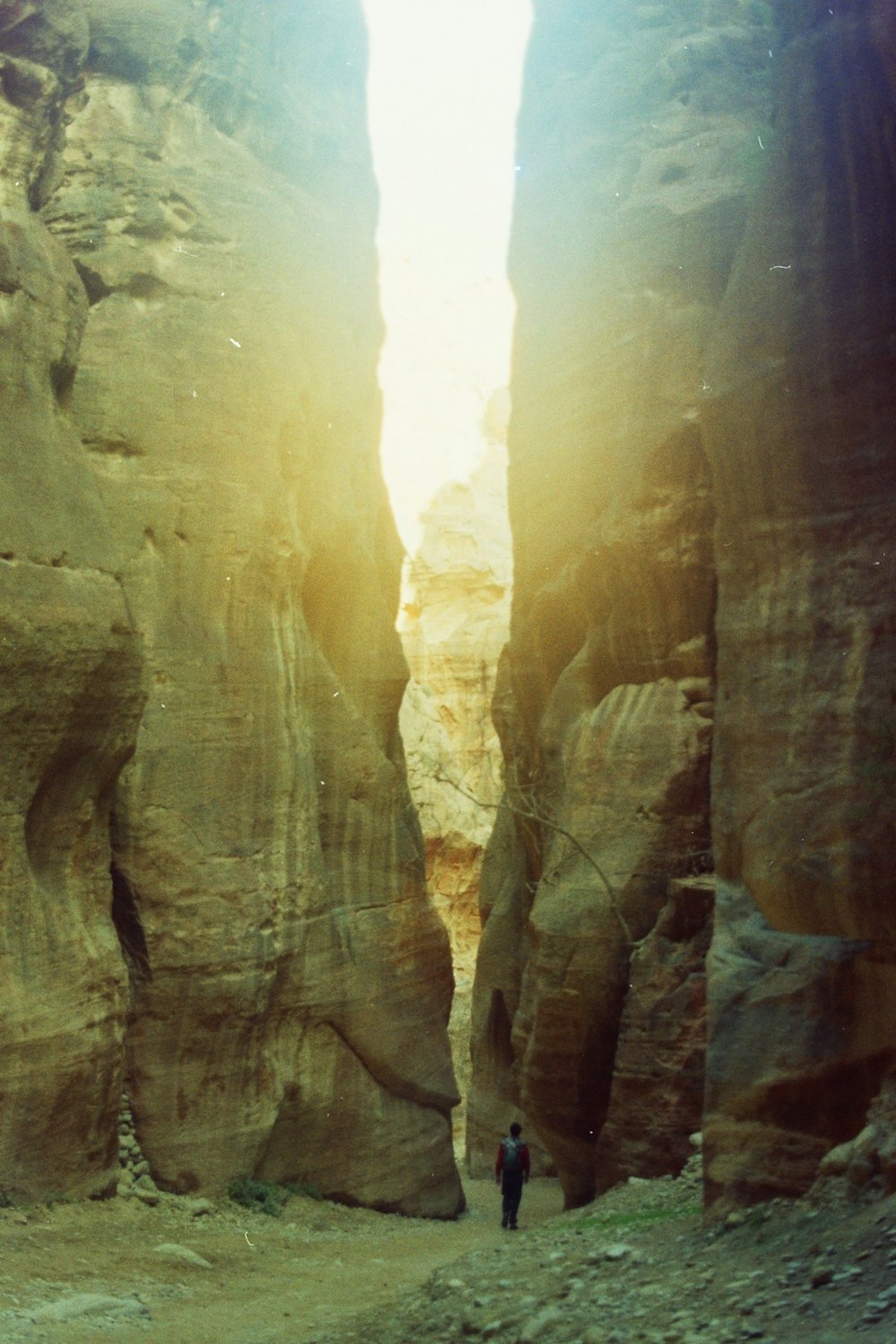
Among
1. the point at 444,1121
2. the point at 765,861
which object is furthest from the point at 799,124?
the point at 444,1121

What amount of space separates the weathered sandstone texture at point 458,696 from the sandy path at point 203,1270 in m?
15.2

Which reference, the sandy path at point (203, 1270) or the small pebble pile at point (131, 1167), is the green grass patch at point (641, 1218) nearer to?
the sandy path at point (203, 1270)

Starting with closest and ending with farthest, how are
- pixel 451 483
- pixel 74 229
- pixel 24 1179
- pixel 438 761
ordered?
pixel 24 1179 < pixel 74 229 < pixel 438 761 < pixel 451 483

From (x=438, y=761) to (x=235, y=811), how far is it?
59.7 ft

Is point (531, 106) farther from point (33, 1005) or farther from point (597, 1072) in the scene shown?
point (33, 1005)

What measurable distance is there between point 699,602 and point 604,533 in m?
1.79

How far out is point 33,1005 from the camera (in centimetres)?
1154

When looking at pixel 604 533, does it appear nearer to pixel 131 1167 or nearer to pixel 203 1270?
pixel 131 1167

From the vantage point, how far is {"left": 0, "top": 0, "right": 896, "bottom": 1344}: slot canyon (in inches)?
341

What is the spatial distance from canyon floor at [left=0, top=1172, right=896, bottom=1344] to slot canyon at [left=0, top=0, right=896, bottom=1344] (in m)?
0.06

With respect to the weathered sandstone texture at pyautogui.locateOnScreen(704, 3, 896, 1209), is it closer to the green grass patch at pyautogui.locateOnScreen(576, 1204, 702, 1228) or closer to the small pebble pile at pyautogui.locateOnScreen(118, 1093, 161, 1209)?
the green grass patch at pyautogui.locateOnScreen(576, 1204, 702, 1228)

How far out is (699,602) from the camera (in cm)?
1655

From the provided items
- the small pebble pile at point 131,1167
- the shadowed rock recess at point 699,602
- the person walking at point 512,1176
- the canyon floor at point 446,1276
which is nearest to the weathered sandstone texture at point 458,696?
the shadowed rock recess at point 699,602

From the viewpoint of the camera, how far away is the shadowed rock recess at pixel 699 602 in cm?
862
